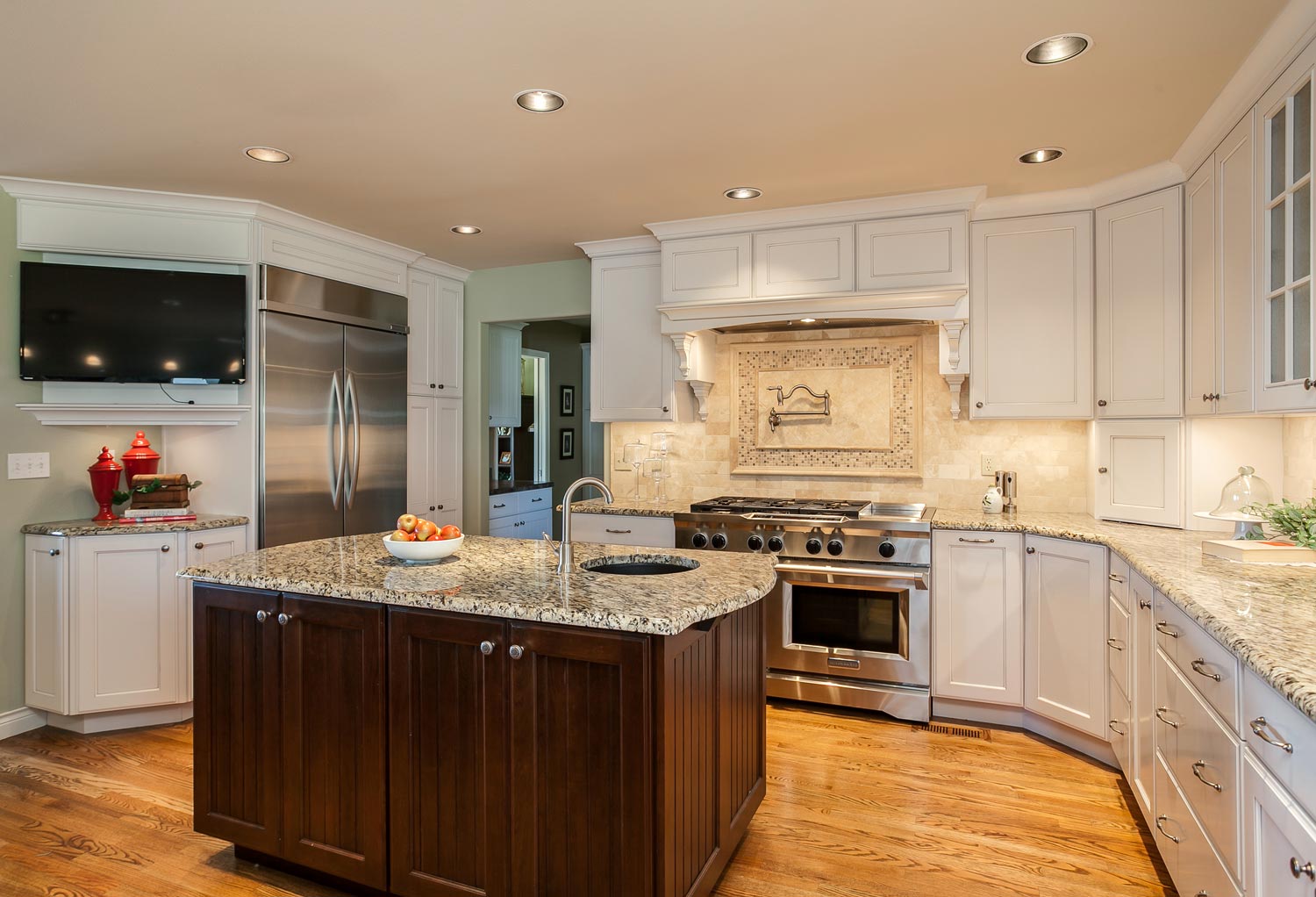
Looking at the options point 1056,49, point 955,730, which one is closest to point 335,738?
point 955,730

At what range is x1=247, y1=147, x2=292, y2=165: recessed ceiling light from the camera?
3092 millimetres

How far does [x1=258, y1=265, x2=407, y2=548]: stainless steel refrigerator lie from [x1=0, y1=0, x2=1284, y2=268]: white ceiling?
25.2 inches

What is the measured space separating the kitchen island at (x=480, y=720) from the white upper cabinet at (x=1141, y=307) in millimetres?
2050

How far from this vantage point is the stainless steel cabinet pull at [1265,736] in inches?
52.1

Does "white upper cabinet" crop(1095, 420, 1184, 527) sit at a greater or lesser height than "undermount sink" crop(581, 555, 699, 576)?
greater

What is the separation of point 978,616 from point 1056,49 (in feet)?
7.71

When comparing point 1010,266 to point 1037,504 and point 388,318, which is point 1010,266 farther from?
point 388,318

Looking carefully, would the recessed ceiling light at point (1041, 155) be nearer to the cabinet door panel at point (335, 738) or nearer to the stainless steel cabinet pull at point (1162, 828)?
the stainless steel cabinet pull at point (1162, 828)

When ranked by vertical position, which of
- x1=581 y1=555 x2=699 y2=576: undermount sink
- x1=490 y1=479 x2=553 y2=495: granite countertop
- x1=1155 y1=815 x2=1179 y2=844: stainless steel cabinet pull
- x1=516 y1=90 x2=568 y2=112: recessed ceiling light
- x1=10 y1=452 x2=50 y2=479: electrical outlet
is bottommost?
x1=1155 y1=815 x2=1179 y2=844: stainless steel cabinet pull

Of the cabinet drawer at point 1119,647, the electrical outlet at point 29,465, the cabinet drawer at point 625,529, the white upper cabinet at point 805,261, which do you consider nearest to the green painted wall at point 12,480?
the electrical outlet at point 29,465

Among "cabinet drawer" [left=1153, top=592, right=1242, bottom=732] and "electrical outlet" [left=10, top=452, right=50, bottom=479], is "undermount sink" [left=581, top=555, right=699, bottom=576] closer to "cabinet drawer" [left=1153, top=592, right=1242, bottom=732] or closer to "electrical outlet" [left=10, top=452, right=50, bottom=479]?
"cabinet drawer" [left=1153, top=592, right=1242, bottom=732]

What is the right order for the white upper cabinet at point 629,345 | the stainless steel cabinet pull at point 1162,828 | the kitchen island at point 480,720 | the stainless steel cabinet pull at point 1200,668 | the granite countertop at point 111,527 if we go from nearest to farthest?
the stainless steel cabinet pull at point 1200,668 < the kitchen island at point 480,720 < the stainless steel cabinet pull at point 1162,828 < the granite countertop at point 111,527 < the white upper cabinet at point 629,345

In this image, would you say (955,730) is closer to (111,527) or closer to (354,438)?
(354,438)

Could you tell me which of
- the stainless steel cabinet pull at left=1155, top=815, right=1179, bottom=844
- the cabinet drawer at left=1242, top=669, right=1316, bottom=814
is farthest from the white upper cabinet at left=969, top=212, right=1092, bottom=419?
the cabinet drawer at left=1242, top=669, right=1316, bottom=814
